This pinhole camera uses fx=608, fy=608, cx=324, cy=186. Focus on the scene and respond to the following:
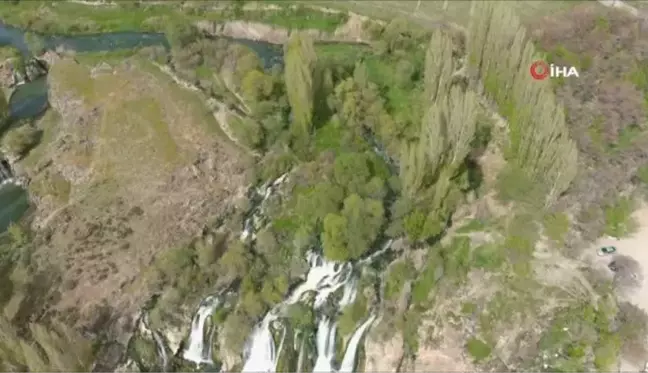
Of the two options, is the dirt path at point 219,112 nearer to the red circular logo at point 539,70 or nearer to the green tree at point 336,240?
the green tree at point 336,240

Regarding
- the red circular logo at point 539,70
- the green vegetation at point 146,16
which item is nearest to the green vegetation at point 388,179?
the red circular logo at point 539,70

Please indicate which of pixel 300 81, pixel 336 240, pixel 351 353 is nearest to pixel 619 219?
pixel 336 240

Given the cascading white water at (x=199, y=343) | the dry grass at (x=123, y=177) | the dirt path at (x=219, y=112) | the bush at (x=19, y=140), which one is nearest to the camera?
the cascading white water at (x=199, y=343)

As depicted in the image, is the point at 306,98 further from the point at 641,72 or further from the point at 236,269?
the point at 641,72

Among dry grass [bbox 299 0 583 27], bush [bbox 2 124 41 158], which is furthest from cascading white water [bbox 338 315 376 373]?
dry grass [bbox 299 0 583 27]

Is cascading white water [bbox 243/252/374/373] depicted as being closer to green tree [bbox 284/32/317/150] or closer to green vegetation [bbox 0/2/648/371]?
green vegetation [bbox 0/2/648/371]

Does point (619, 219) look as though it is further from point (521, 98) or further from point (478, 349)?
Result: point (478, 349)

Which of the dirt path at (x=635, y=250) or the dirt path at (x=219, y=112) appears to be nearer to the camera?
the dirt path at (x=635, y=250)

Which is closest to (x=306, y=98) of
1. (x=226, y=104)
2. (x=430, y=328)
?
(x=226, y=104)
